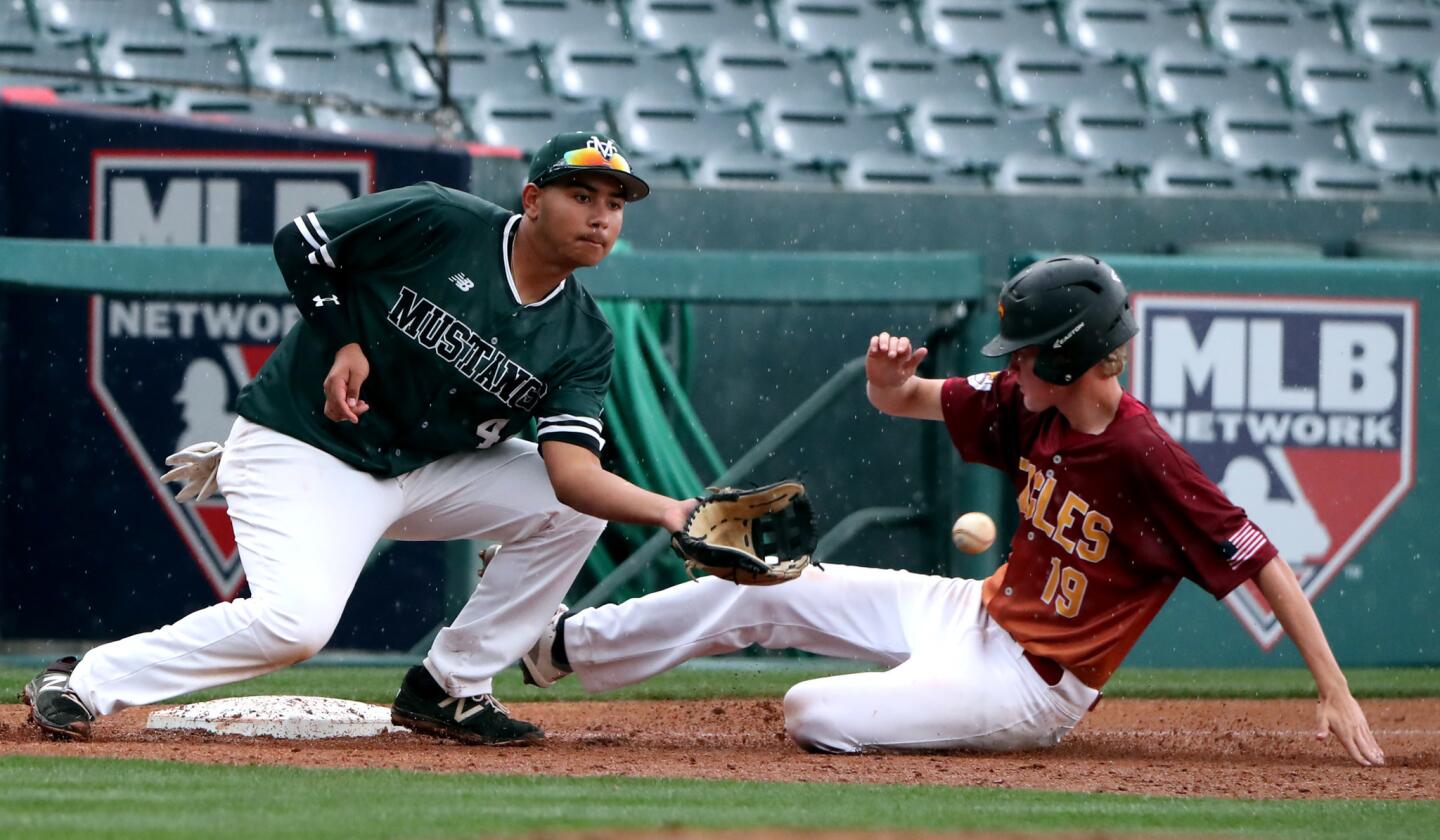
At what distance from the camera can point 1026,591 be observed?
12.9 ft

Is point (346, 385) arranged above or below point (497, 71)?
below

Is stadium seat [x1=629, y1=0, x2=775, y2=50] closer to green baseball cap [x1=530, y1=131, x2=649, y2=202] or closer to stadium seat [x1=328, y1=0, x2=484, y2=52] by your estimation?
stadium seat [x1=328, y1=0, x2=484, y2=52]

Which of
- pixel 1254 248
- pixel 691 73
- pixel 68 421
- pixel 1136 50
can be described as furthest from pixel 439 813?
pixel 1136 50

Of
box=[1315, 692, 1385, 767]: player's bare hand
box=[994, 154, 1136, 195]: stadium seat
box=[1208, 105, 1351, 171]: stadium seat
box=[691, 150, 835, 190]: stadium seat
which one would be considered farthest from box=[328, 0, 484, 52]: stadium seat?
box=[1315, 692, 1385, 767]: player's bare hand

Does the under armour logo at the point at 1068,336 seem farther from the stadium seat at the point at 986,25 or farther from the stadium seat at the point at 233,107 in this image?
the stadium seat at the point at 986,25

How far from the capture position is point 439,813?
2.98 meters

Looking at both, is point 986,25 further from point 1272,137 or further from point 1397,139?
point 1397,139

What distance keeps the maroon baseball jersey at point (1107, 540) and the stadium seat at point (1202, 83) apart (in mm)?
7641

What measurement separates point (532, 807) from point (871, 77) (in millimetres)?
8219

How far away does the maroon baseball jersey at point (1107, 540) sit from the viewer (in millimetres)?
3709

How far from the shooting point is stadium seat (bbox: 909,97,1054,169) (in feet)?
34.5

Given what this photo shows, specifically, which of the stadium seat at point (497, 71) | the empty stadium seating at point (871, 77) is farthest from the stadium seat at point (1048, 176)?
the stadium seat at point (497, 71)

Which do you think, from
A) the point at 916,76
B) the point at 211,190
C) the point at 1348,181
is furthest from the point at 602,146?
the point at 1348,181

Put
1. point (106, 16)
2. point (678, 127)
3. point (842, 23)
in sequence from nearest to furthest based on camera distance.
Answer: point (106, 16) < point (678, 127) < point (842, 23)
